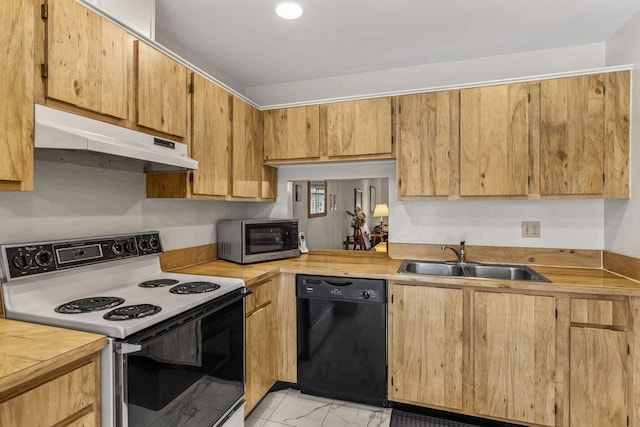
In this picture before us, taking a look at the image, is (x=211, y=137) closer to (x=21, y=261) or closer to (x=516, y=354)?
(x=21, y=261)

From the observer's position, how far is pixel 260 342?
2189 mm

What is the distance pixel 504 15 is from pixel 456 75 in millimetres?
645

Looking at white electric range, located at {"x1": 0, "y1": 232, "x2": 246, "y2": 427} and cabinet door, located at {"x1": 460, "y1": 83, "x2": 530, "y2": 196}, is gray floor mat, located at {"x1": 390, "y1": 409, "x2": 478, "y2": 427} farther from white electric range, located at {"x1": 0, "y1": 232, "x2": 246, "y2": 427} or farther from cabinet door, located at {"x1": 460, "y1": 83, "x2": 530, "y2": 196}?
cabinet door, located at {"x1": 460, "y1": 83, "x2": 530, "y2": 196}

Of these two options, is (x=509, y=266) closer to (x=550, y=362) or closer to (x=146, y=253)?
→ (x=550, y=362)

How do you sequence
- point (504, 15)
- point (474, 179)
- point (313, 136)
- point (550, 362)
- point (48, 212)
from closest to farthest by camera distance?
point (48, 212), point (550, 362), point (504, 15), point (474, 179), point (313, 136)

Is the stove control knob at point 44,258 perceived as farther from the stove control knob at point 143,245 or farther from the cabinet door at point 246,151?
the cabinet door at point 246,151

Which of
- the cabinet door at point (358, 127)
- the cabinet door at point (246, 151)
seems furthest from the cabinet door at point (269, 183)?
the cabinet door at point (358, 127)

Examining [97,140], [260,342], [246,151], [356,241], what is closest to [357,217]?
[356,241]

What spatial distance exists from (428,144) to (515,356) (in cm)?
143

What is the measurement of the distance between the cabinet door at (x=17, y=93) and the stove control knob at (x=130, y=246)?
2.21 ft

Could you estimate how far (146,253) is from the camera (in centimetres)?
192

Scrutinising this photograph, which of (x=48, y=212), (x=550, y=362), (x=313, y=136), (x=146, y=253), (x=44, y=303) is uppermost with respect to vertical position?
(x=313, y=136)

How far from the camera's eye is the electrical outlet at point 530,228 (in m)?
2.42

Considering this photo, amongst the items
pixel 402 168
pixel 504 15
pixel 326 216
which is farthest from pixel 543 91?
pixel 326 216
